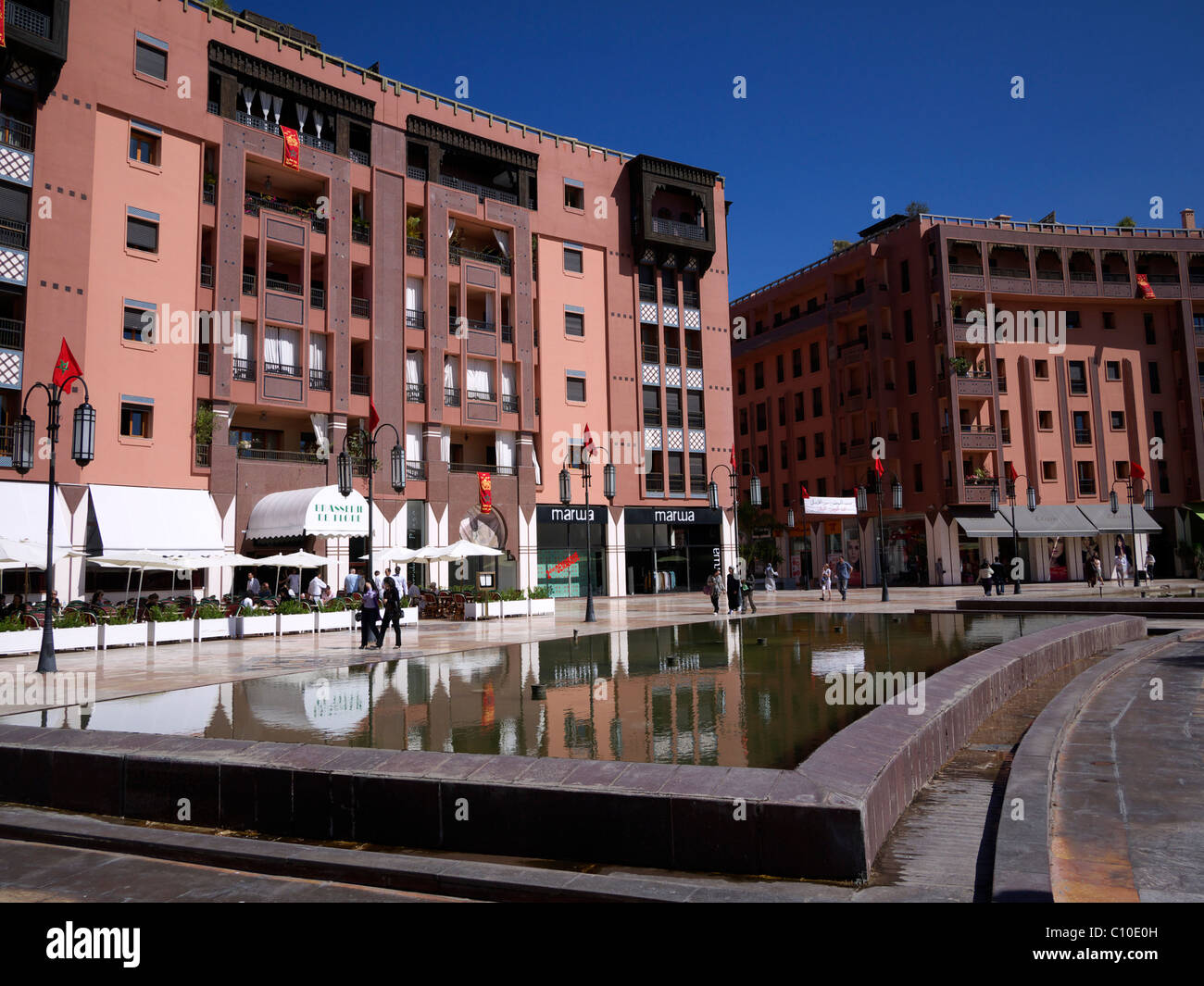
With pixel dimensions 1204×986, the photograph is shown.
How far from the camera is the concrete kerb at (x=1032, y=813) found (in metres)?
4.22

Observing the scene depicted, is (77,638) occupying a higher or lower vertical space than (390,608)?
lower

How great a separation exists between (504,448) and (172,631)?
21.5 m

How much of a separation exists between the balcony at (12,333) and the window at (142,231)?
200 inches

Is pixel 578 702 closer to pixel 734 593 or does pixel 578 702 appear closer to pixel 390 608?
pixel 390 608

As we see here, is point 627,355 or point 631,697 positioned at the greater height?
point 627,355

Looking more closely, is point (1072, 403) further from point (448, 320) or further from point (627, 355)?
point (448, 320)

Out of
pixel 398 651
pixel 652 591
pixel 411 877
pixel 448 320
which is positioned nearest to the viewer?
pixel 411 877

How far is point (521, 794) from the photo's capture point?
5.47m

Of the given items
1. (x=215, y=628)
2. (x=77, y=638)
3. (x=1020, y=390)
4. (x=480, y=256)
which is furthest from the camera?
(x=1020, y=390)

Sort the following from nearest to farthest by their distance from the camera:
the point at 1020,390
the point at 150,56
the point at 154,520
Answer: the point at 154,520, the point at 150,56, the point at 1020,390

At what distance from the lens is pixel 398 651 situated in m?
19.0

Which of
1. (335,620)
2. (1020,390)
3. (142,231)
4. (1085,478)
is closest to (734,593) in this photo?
(335,620)
